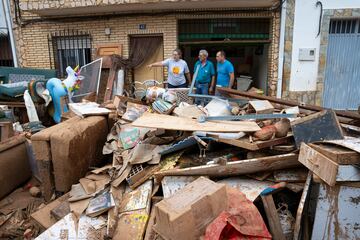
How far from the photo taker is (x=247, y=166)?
107 inches

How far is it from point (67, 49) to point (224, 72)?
5546mm

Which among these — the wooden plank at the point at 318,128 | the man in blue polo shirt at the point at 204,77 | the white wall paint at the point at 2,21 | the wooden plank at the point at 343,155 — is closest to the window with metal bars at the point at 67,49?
the white wall paint at the point at 2,21

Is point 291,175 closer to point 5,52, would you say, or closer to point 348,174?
point 348,174

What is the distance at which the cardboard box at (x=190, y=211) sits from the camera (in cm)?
193

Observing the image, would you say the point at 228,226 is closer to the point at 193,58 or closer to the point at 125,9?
the point at 125,9

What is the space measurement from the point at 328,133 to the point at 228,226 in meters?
1.39

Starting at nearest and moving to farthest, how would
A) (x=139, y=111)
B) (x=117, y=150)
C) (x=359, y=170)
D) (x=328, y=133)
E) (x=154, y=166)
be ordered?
(x=359, y=170) < (x=328, y=133) < (x=154, y=166) < (x=117, y=150) < (x=139, y=111)

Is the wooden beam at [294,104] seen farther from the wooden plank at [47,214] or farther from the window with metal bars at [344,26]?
the window with metal bars at [344,26]

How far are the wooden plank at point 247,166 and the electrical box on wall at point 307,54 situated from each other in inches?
245

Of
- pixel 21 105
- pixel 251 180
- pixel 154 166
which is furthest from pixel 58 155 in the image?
pixel 21 105

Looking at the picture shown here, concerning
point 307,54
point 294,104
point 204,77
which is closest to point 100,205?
point 294,104

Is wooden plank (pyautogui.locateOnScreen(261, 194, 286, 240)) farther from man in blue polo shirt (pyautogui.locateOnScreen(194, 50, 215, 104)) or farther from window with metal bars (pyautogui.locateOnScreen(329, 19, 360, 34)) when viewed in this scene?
window with metal bars (pyautogui.locateOnScreen(329, 19, 360, 34))

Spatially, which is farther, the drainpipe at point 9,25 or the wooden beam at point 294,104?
the drainpipe at point 9,25

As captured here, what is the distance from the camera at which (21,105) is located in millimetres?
6469
